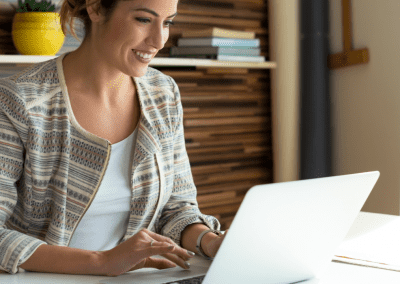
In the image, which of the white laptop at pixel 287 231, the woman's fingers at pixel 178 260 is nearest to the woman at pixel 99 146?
the woman's fingers at pixel 178 260

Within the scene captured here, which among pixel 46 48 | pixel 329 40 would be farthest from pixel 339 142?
pixel 46 48

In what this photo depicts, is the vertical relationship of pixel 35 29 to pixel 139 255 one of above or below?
above

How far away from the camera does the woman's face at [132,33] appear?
1.31 meters

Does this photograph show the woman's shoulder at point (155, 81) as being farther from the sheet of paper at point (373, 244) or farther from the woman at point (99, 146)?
the sheet of paper at point (373, 244)

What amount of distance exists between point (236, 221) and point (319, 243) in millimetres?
228

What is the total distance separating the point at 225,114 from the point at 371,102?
771 millimetres

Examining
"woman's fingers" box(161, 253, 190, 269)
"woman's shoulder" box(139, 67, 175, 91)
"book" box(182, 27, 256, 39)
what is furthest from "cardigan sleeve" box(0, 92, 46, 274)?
"book" box(182, 27, 256, 39)

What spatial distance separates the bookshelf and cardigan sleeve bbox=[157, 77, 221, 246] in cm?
113

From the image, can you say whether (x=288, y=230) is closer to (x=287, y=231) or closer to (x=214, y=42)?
(x=287, y=231)

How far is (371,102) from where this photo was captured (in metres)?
2.58

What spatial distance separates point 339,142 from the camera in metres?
2.79

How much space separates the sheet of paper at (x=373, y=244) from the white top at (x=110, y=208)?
0.56 m

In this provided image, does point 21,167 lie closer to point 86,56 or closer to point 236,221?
point 86,56

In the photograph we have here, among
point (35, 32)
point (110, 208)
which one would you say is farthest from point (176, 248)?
Result: point (35, 32)
